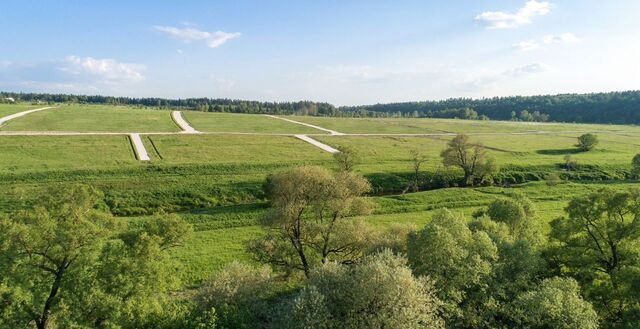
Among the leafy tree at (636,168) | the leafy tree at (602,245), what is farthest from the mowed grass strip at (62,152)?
the leafy tree at (636,168)

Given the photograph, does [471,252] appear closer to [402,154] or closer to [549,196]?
[549,196]

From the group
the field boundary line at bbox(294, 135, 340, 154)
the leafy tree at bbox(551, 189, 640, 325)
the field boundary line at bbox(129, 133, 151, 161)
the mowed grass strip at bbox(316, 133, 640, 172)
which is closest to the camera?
the leafy tree at bbox(551, 189, 640, 325)

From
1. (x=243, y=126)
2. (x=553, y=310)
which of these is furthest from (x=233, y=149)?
(x=553, y=310)

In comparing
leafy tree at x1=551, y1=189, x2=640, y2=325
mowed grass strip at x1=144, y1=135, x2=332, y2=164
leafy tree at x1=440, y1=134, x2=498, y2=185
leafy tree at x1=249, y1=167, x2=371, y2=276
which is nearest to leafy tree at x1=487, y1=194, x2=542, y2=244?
leafy tree at x1=551, y1=189, x2=640, y2=325

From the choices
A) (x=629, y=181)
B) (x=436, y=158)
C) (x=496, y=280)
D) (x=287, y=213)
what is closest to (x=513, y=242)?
(x=496, y=280)

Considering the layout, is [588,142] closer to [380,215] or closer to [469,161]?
[469,161]

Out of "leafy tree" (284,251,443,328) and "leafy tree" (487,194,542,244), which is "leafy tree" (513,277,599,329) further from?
"leafy tree" (487,194,542,244)

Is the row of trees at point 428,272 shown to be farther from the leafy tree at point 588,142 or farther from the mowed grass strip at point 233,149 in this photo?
the leafy tree at point 588,142
